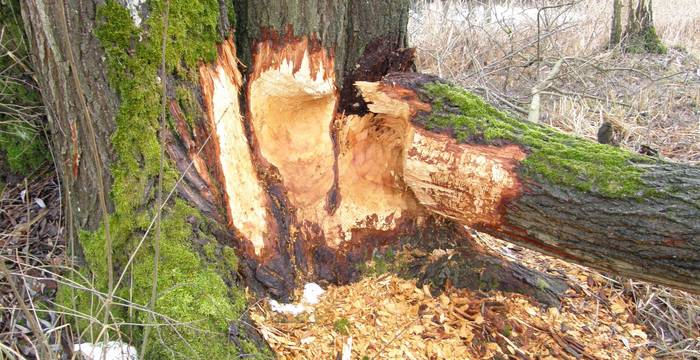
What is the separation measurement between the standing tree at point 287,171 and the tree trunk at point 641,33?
6072 mm

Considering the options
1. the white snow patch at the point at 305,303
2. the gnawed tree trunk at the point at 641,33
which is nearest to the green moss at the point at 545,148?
the white snow patch at the point at 305,303

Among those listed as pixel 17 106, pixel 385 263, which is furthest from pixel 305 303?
pixel 17 106

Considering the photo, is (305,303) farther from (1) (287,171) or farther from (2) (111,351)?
(2) (111,351)

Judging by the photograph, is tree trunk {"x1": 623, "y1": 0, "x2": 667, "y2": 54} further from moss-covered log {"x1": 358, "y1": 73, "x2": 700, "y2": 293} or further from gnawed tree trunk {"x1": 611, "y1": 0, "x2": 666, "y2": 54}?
moss-covered log {"x1": 358, "y1": 73, "x2": 700, "y2": 293}

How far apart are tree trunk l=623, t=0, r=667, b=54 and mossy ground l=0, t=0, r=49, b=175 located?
294 inches

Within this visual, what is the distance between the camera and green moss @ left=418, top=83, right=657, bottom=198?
2008 mm

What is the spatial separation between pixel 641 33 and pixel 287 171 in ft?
23.4

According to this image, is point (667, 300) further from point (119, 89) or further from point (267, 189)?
point (119, 89)

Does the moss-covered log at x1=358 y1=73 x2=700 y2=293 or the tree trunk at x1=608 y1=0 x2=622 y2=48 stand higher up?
the tree trunk at x1=608 y1=0 x2=622 y2=48

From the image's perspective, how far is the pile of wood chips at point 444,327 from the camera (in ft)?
7.34

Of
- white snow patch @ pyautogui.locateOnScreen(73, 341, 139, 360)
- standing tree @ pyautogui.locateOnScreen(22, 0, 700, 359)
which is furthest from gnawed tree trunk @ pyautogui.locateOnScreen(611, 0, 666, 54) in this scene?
white snow patch @ pyautogui.locateOnScreen(73, 341, 139, 360)

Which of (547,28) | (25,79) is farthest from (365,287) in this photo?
(547,28)

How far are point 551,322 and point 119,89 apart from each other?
2.31 meters

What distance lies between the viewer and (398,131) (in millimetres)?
2561
